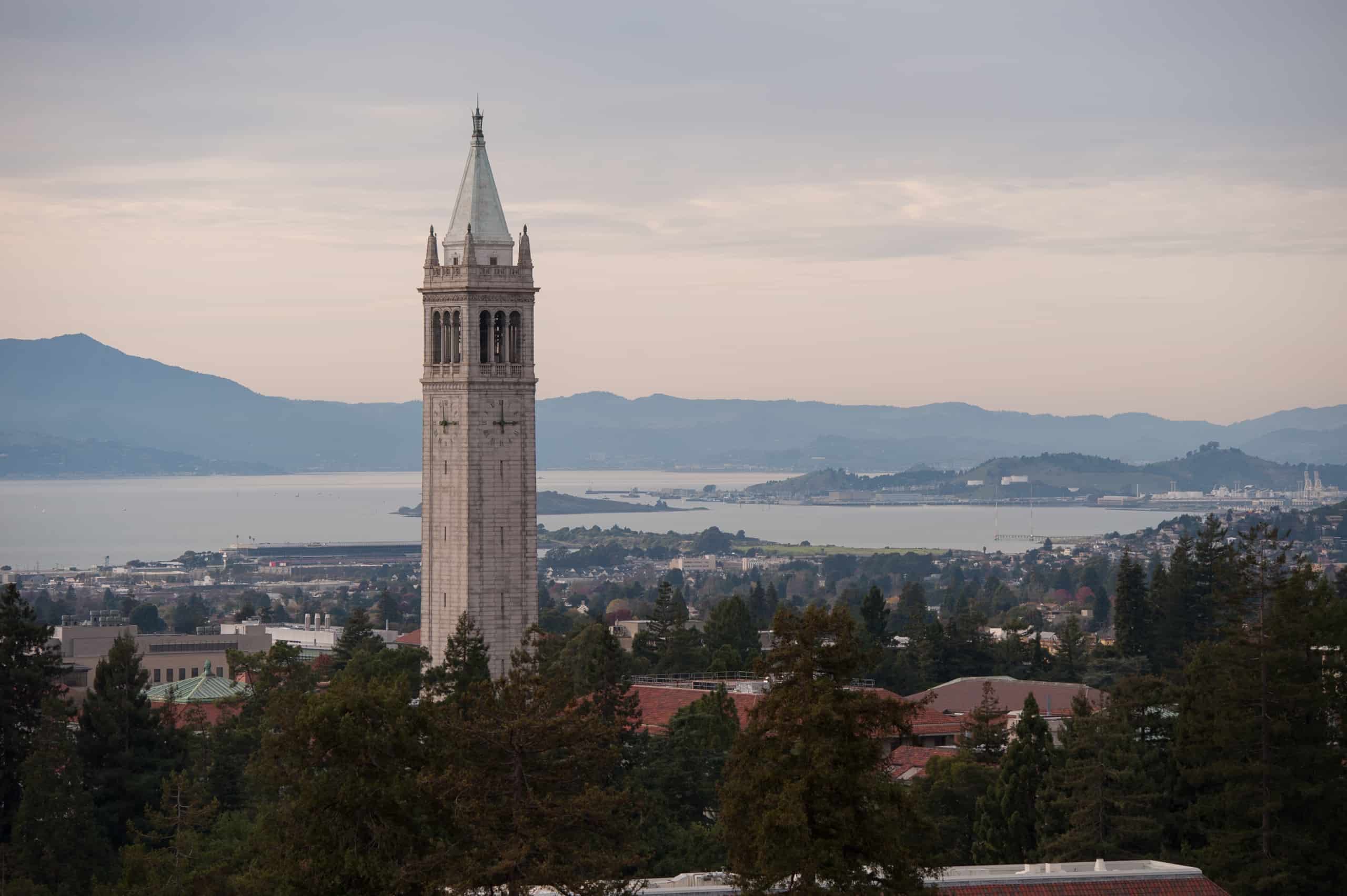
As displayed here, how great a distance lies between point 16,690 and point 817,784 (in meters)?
20.4

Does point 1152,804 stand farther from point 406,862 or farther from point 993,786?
point 406,862

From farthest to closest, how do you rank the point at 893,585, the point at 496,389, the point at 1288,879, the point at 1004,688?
the point at 893,585 → the point at 1004,688 → the point at 496,389 → the point at 1288,879

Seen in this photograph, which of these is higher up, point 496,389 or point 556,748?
point 496,389

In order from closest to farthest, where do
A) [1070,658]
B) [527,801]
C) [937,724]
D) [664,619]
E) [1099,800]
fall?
[527,801], [1099,800], [937,724], [664,619], [1070,658]

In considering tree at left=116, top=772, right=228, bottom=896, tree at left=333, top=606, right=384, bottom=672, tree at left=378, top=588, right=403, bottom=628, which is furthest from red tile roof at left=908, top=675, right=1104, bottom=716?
tree at left=378, top=588, right=403, bottom=628

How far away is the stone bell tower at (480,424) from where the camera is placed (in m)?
53.3

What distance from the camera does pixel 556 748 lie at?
2558cm

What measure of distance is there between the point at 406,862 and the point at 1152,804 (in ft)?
59.0

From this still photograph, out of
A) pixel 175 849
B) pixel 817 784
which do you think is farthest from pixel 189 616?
pixel 817 784

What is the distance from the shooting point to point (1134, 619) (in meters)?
67.9

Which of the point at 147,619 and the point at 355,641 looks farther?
the point at 147,619

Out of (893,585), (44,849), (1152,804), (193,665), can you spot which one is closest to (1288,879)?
(1152,804)

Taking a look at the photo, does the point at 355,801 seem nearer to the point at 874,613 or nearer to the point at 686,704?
the point at 686,704

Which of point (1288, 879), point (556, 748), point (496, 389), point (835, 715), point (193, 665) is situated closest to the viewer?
point (835, 715)
